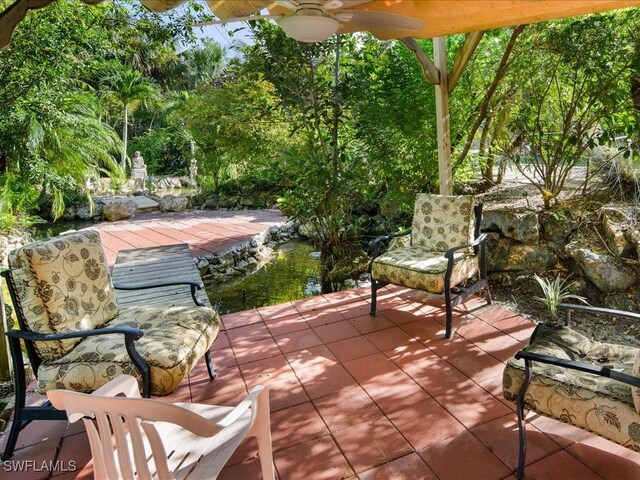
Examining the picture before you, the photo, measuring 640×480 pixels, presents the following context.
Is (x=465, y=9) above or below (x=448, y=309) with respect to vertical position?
above

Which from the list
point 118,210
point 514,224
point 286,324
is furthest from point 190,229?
point 514,224

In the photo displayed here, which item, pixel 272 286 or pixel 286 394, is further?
pixel 272 286

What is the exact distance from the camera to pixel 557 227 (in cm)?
382

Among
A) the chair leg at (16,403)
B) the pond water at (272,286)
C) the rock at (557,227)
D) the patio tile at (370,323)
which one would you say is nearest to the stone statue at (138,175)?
the pond water at (272,286)

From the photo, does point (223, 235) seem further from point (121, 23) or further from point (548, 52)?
→ point (548, 52)

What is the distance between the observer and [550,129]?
3914mm

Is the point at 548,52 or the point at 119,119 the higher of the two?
the point at 119,119

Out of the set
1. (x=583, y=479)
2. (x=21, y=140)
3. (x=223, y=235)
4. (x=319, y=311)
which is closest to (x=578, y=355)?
(x=583, y=479)

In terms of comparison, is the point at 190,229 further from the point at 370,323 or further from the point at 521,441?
the point at 521,441

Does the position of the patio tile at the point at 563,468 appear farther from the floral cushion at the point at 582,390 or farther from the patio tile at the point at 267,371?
the patio tile at the point at 267,371

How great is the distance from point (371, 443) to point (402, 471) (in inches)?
8.2

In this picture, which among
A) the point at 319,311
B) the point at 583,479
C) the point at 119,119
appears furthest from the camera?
the point at 119,119

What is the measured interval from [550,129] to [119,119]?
1691cm

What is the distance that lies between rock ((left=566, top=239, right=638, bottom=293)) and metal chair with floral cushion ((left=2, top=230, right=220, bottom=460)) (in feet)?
10.6
